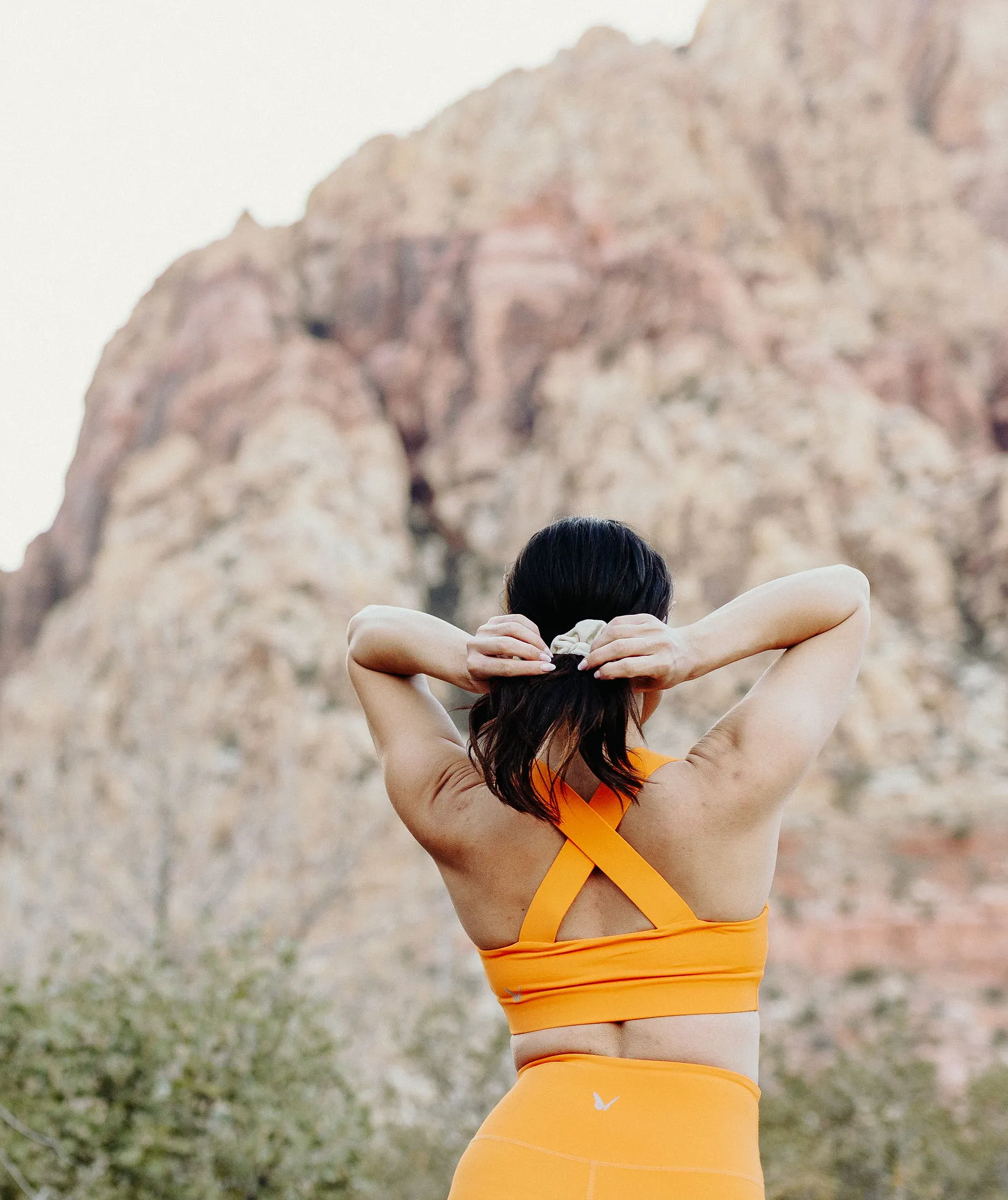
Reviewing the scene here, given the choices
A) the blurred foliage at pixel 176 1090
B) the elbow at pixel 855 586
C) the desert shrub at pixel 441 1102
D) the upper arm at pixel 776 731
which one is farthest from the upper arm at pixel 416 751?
the desert shrub at pixel 441 1102

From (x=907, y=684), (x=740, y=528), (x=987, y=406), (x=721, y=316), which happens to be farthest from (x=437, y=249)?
(x=907, y=684)

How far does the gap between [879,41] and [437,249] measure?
60.9 ft

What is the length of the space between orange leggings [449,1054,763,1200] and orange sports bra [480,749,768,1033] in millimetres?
66

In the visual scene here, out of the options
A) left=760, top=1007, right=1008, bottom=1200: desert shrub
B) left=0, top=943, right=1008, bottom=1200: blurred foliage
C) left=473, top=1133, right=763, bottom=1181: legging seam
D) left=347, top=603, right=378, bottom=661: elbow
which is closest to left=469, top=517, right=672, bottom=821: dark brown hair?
left=347, top=603, right=378, bottom=661: elbow

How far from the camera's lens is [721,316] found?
29344 millimetres

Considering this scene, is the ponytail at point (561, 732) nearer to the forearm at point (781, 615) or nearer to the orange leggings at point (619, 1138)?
the forearm at point (781, 615)

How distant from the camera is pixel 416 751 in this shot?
155 cm

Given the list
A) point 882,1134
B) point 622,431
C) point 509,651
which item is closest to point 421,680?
point 509,651

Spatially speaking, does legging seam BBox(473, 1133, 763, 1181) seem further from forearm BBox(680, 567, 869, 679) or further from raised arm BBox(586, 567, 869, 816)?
forearm BBox(680, 567, 869, 679)

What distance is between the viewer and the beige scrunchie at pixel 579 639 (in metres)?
1.34

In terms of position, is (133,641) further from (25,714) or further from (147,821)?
(25,714)

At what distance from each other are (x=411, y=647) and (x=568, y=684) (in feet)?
1.12

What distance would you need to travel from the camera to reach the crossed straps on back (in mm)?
1286

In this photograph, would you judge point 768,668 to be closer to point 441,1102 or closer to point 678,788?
point 678,788
